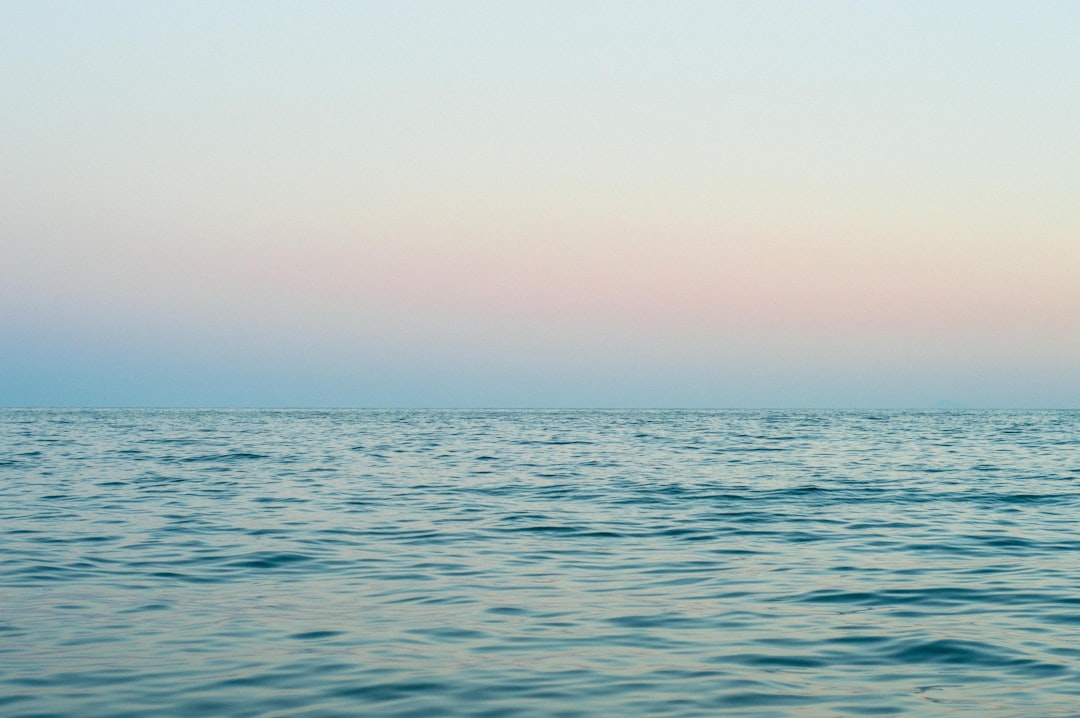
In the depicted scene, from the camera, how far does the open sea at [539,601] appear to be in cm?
841

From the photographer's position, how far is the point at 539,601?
12.3 meters

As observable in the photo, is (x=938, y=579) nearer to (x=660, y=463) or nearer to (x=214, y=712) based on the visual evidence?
(x=214, y=712)

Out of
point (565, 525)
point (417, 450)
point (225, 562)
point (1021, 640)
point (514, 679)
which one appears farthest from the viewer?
point (417, 450)

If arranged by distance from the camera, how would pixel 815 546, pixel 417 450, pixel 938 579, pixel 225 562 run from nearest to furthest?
pixel 938 579
pixel 225 562
pixel 815 546
pixel 417 450

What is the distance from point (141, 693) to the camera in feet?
27.2

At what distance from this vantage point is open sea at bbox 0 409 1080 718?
8406 millimetres

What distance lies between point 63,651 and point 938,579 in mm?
9878

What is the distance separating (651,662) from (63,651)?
496cm

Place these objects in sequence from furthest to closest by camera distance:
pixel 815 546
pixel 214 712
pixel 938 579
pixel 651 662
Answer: pixel 815 546
pixel 938 579
pixel 651 662
pixel 214 712

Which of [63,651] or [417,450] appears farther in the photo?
[417,450]

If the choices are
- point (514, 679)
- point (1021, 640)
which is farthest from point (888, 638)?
point (514, 679)

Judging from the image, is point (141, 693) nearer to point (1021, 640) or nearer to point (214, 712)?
point (214, 712)

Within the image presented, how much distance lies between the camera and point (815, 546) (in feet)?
55.5

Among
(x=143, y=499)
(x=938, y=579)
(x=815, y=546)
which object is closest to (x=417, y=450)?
(x=143, y=499)
